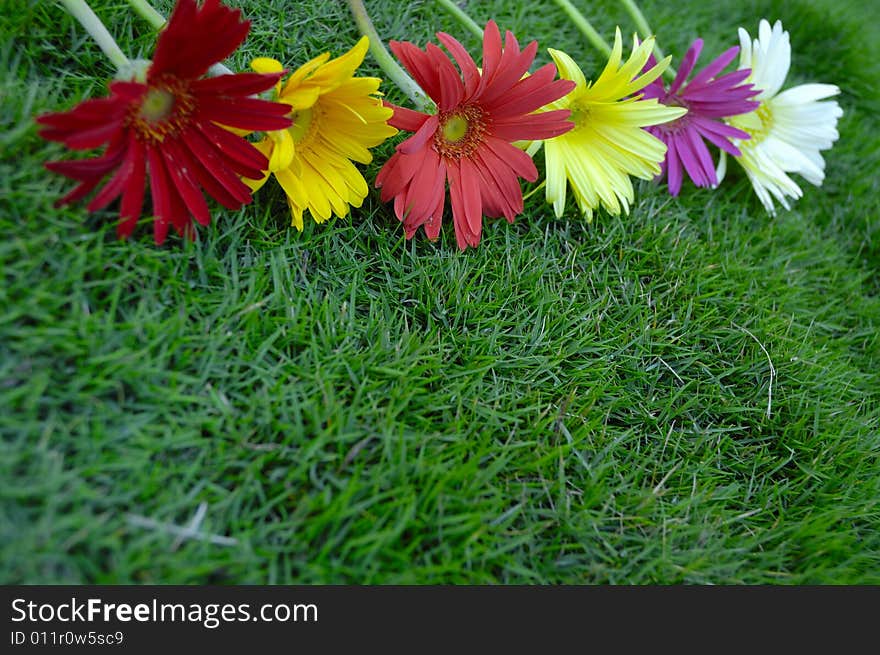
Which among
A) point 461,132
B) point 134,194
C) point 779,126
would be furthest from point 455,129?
point 779,126

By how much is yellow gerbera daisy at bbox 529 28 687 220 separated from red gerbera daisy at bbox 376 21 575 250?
0.08 meters

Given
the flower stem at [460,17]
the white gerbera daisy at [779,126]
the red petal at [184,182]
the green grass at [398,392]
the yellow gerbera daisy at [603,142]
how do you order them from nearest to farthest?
the green grass at [398,392] < the red petal at [184,182] < the yellow gerbera daisy at [603,142] < the flower stem at [460,17] < the white gerbera daisy at [779,126]

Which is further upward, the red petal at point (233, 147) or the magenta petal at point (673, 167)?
the magenta petal at point (673, 167)

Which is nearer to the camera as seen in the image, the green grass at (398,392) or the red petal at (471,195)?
the green grass at (398,392)

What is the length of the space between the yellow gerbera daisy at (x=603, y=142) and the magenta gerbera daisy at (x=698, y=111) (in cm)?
18

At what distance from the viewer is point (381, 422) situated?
0.93m

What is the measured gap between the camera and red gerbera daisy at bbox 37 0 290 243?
2.75ft

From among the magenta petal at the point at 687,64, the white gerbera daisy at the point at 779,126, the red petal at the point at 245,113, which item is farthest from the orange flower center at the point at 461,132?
the white gerbera daisy at the point at 779,126

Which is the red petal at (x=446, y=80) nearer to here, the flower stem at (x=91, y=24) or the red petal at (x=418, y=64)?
the red petal at (x=418, y=64)

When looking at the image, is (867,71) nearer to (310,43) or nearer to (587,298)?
(587,298)

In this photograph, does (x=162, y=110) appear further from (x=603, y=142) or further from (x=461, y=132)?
(x=603, y=142)

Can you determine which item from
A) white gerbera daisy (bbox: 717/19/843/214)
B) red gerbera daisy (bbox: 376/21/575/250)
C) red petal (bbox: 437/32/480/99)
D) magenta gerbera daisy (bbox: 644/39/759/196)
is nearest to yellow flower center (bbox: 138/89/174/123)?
red gerbera daisy (bbox: 376/21/575/250)

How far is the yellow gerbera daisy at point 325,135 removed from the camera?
0.95m

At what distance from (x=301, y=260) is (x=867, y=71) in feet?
5.84
